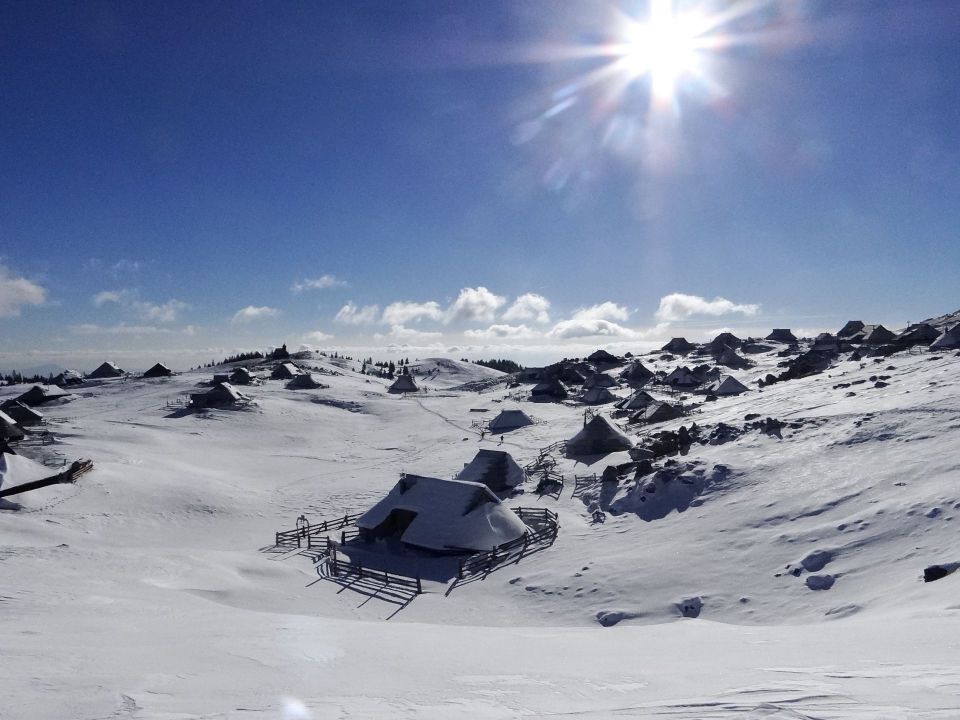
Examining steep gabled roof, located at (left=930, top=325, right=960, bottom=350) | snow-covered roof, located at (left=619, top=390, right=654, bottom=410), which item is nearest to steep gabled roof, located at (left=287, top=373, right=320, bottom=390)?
snow-covered roof, located at (left=619, top=390, right=654, bottom=410)

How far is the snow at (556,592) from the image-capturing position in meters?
7.24

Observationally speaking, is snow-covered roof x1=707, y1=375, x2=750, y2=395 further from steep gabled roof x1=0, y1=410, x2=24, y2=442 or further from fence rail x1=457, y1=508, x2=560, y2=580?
steep gabled roof x1=0, y1=410, x2=24, y2=442

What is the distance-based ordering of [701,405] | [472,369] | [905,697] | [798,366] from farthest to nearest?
[472,369] → [798,366] → [701,405] → [905,697]

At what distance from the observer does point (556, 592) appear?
2005 cm

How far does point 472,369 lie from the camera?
421ft

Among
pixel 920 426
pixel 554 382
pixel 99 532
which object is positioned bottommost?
pixel 99 532

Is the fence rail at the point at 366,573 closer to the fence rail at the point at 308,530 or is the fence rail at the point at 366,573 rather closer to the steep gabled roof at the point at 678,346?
the fence rail at the point at 308,530

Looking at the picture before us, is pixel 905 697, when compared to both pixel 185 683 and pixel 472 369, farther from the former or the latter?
pixel 472 369

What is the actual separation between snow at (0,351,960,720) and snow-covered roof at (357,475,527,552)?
2.20 m

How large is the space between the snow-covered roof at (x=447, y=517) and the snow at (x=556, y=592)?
220 cm

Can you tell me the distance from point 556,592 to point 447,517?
7214mm

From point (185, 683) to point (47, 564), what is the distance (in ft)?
45.7

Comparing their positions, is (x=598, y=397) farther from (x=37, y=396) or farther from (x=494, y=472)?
(x=37, y=396)

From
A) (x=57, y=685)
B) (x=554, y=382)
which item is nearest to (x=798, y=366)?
(x=554, y=382)
